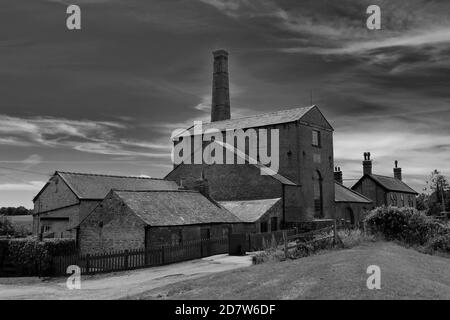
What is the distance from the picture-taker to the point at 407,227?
2675cm

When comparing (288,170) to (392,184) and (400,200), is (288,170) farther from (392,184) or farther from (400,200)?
(400,200)

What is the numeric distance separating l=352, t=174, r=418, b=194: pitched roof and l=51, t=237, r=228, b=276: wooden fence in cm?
4284

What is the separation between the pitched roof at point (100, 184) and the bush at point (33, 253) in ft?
44.6

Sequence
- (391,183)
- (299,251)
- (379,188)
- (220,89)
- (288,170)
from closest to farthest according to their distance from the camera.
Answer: (299,251), (288,170), (220,89), (379,188), (391,183)

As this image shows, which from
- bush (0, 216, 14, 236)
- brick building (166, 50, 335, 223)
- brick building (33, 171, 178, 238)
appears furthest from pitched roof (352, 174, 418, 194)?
bush (0, 216, 14, 236)

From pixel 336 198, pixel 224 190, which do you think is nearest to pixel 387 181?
pixel 336 198

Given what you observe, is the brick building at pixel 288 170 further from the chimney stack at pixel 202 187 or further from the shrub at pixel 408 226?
the shrub at pixel 408 226

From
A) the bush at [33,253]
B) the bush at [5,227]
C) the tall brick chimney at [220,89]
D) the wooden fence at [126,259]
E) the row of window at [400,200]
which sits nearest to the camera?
the wooden fence at [126,259]

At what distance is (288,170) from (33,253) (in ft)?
83.3

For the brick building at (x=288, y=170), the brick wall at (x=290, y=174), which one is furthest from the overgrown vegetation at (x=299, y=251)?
the brick wall at (x=290, y=174)

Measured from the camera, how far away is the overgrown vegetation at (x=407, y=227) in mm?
26594

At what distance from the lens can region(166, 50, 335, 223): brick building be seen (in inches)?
1596

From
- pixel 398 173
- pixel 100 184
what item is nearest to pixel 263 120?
pixel 100 184

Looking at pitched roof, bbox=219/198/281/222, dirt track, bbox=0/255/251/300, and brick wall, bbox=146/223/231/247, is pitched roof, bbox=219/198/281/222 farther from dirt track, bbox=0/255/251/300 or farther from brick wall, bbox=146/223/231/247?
dirt track, bbox=0/255/251/300
